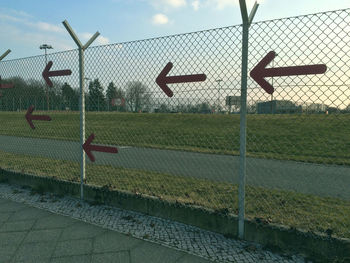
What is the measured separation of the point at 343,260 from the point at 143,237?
1.95m

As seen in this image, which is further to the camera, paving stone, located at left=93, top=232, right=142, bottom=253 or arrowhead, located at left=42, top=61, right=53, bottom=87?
arrowhead, located at left=42, top=61, right=53, bottom=87

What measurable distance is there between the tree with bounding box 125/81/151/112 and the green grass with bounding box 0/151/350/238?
4.06ft

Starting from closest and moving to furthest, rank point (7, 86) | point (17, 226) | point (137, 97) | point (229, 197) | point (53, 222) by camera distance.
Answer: point (17, 226), point (53, 222), point (137, 97), point (229, 197), point (7, 86)

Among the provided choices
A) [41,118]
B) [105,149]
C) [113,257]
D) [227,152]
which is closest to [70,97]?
[41,118]

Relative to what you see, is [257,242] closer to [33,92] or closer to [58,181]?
[58,181]

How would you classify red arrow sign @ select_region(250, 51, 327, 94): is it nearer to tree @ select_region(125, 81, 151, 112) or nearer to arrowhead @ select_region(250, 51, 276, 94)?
arrowhead @ select_region(250, 51, 276, 94)

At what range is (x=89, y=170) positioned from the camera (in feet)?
17.8

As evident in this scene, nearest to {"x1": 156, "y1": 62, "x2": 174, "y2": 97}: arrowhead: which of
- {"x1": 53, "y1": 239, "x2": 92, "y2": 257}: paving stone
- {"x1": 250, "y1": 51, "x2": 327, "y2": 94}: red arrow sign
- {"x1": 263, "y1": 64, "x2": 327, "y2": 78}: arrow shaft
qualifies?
{"x1": 250, "y1": 51, "x2": 327, "y2": 94}: red arrow sign

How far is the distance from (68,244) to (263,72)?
2729mm

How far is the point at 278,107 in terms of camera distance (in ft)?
8.78

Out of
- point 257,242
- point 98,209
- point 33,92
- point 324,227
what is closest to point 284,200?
point 324,227

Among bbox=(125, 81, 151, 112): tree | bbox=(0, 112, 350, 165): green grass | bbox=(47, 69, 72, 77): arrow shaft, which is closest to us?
bbox=(125, 81, 151, 112): tree

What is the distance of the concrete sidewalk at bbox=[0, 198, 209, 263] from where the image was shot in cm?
244

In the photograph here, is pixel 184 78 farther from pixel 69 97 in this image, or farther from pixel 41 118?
pixel 41 118
